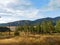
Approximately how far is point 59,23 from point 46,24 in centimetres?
1329

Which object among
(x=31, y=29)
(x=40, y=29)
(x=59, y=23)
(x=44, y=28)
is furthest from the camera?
(x=31, y=29)

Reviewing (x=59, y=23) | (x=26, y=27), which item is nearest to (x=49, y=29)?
(x=59, y=23)

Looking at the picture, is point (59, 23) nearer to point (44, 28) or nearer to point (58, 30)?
point (58, 30)

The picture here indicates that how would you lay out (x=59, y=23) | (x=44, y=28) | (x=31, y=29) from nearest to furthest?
(x=59, y=23) → (x=44, y=28) → (x=31, y=29)

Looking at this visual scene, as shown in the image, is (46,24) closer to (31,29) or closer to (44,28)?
(44,28)

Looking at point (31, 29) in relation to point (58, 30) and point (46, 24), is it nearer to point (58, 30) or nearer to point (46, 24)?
point (46, 24)

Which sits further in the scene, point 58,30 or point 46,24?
point 46,24

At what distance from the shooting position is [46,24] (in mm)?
104625

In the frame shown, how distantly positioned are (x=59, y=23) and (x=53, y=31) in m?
12.8

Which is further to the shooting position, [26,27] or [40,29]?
[26,27]

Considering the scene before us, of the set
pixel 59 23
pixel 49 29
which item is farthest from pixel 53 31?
pixel 59 23

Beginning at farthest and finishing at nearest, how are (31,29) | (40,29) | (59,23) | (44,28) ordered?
(31,29)
(40,29)
(44,28)
(59,23)

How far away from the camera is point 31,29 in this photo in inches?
4609

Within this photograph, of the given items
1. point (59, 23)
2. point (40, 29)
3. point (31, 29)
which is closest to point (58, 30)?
point (59, 23)
